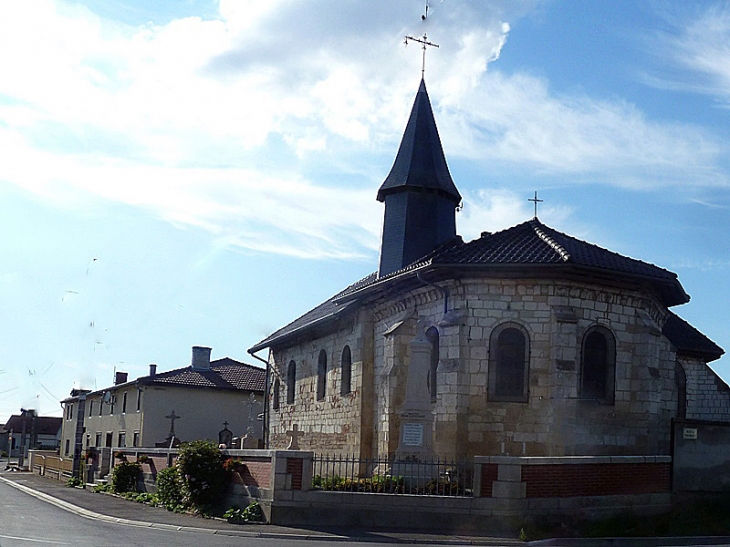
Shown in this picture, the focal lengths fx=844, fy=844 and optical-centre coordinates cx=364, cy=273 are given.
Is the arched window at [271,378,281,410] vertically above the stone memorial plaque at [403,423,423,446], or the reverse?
the arched window at [271,378,281,410]

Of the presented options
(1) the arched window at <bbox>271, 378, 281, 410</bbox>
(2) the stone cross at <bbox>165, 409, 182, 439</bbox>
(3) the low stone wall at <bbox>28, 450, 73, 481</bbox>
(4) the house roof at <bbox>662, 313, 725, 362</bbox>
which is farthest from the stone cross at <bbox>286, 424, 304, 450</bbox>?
(4) the house roof at <bbox>662, 313, 725, 362</bbox>

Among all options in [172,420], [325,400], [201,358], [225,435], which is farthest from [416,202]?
[201,358]

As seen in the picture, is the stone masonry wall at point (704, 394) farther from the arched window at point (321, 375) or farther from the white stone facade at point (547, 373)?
the arched window at point (321, 375)

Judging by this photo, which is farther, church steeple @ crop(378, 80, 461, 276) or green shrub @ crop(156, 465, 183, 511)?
church steeple @ crop(378, 80, 461, 276)

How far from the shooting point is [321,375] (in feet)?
92.7

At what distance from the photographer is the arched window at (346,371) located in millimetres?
25406

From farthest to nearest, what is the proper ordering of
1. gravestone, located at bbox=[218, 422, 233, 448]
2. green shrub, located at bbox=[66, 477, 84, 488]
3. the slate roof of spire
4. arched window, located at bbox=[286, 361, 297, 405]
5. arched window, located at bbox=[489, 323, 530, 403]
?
gravestone, located at bbox=[218, 422, 233, 448], green shrub, located at bbox=[66, 477, 84, 488], arched window, located at bbox=[286, 361, 297, 405], the slate roof of spire, arched window, located at bbox=[489, 323, 530, 403]

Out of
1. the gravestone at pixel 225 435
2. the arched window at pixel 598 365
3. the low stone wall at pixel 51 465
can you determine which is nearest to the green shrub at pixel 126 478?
the low stone wall at pixel 51 465

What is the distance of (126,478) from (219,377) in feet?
56.5

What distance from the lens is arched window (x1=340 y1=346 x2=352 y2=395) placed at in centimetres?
2541

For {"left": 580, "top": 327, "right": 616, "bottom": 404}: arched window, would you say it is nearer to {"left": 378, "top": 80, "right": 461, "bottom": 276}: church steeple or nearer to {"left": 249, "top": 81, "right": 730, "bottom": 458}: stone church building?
{"left": 249, "top": 81, "right": 730, "bottom": 458}: stone church building

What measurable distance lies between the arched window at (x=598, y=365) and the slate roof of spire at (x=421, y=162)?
846 cm

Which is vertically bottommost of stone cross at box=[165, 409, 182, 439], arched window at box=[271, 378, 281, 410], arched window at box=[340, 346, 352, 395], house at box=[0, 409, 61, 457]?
house at box=[0, 409, 61, 457]

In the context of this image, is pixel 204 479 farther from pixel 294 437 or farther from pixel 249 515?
pixel 294 437
